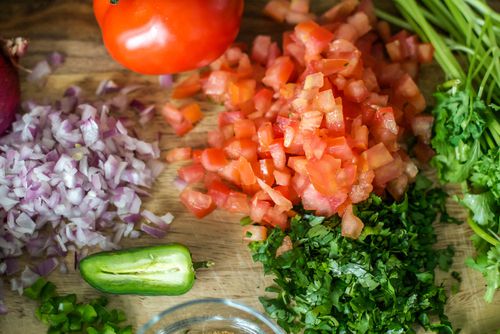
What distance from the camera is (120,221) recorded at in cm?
224

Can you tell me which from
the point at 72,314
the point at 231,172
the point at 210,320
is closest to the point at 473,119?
the point at 231,172

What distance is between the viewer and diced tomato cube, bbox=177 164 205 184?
2262 millimetres

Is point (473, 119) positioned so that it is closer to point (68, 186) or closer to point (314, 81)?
point (314, 81)

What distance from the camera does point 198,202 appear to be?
2.23 meters

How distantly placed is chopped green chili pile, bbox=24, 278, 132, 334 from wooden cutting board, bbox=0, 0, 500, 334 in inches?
1.9

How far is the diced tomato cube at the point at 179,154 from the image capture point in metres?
2.29

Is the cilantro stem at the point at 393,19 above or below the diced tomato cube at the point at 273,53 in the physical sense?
above

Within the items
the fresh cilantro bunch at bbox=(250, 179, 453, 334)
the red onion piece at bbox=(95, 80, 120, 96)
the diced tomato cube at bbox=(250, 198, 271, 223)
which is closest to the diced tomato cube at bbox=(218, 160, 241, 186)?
the diced tomato cube at bbox=(250, 198, 271, 223)

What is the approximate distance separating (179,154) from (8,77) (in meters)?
0.55

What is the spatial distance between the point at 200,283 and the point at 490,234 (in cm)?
86

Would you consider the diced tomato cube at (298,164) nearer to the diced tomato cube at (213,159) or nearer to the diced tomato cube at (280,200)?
the diced tomato cube at (280,200)

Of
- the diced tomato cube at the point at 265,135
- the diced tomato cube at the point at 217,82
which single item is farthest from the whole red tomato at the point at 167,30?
the diced tomato cube at the point at 265,135

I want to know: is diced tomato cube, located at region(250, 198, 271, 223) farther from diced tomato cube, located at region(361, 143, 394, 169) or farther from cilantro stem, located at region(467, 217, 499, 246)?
cilantro stem, located at region(467, 217, 499, 246)

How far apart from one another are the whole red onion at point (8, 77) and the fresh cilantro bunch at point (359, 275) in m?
0.82
